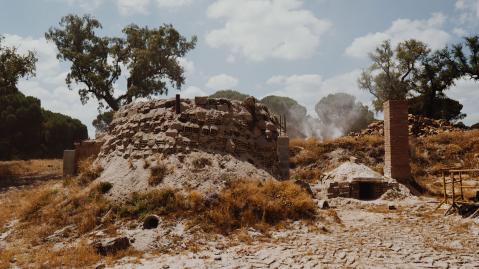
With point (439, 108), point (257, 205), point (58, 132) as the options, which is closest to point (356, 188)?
point (257, 205)

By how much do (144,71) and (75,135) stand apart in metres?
10.8

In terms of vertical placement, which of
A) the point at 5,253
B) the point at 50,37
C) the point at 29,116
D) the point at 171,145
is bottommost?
the point at 5,253

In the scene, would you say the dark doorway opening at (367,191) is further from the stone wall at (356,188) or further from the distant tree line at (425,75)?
the distant tree line at (425,75)

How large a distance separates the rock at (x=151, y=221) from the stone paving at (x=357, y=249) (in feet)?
5.02

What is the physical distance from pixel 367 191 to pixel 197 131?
7.01 metres

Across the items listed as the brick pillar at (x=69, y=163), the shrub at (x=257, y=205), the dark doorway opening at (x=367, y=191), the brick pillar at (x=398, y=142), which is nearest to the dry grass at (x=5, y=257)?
the shrub at (x=257, y=205)

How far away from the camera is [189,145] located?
38.5 ft

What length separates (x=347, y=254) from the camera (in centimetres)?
786

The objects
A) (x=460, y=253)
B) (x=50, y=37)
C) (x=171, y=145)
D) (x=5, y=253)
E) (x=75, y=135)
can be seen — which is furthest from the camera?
(x=75, y=135)

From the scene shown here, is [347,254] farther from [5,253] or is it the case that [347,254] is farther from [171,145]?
[5,253]

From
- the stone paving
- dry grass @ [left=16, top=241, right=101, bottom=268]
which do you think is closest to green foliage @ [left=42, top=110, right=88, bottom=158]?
dry grass @ [left=16, top=241, right=101, bottom=268]

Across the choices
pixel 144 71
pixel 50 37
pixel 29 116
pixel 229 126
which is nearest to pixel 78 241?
pixel 229 126

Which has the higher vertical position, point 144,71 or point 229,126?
point 144,71

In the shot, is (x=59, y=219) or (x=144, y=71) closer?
(x=59, y=219)
